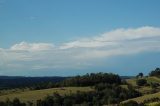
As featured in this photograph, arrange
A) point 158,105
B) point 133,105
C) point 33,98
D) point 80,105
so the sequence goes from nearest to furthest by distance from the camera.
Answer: point 158,105 < point 133,105 < point 80,105 < point 33,98

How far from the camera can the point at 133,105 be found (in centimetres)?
13300

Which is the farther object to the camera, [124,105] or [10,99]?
[10,99]

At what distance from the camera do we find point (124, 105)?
13725cm

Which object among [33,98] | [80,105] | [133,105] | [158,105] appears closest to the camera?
[158,105]

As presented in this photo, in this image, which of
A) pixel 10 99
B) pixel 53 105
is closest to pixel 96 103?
pixel 53 105

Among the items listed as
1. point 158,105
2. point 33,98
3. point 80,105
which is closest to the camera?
point 158,105

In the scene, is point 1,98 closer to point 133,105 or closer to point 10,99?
point 10,99

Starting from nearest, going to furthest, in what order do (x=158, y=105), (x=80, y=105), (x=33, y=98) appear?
(x=158, y=105) → (x=80, y=105) → (x=33, y=98)

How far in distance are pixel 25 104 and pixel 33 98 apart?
12369 millimetres

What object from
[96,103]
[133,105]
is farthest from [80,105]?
[133,105]

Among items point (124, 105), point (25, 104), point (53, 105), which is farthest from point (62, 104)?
point (124, 105)

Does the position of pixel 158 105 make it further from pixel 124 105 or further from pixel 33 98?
pixel 33 98

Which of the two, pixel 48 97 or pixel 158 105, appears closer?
pixel 158 105

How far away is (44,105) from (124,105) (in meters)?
61.6
